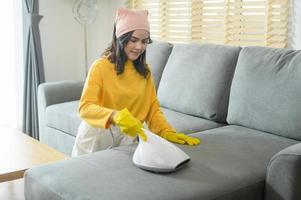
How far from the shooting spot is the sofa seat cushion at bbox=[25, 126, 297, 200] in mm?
1612

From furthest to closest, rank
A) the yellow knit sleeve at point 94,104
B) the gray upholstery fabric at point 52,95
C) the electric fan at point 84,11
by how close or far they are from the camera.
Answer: the electric fan at point 84,11, the gray upholstery fabric at point 52,95, the yellow knit sleeve at point 94,104

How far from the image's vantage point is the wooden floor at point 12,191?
2789 mm

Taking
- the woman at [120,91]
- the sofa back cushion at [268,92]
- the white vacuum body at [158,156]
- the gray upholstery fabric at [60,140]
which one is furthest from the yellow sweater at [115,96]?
the gray upholstery fabric at [60,140]

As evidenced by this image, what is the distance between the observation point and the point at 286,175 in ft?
5.48

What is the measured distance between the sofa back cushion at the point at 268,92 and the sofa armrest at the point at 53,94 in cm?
150

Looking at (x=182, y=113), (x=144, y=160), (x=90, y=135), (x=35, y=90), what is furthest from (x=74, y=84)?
(x=144, y=160)

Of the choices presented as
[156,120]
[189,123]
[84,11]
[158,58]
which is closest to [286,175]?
[156,120]

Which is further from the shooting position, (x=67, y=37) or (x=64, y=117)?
(x=67, y=37)

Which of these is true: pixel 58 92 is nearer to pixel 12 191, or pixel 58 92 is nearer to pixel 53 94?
pixel 53 94

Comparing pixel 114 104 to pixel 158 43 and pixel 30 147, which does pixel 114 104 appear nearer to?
pixel 30 147

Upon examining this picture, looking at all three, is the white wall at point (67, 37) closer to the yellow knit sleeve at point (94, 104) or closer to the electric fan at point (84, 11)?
the electric fan at point (84, 11)

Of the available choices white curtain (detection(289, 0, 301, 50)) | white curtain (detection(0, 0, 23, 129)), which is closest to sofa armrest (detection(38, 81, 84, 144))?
white curtain (detection(0, 0, 23, 129))

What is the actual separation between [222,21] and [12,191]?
6.46ft

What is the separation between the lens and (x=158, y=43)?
3.51 meters
